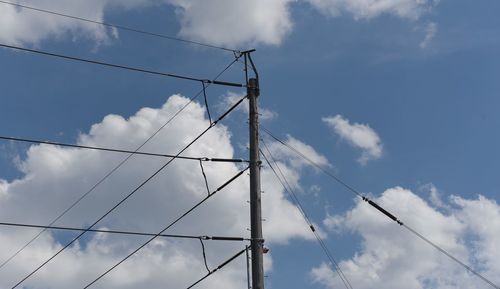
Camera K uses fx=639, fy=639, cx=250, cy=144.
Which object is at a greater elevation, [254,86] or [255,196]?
[254,86]

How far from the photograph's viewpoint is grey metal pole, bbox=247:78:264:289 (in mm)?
16500

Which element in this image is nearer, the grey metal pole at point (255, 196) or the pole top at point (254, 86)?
the grey metal pole at point (255, 196)

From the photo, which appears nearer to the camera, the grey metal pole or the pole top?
the grey metal pole

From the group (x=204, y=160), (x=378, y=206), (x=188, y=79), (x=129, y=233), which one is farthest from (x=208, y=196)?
(x=378, y=206)

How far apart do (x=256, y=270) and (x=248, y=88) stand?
5635 millimetres

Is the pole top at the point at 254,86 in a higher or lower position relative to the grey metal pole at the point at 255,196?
higher

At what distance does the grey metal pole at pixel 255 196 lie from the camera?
1650 cm

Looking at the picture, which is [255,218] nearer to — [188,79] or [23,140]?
[188,79]

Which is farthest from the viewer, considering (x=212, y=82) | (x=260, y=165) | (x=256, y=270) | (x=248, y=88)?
(x=212, y=82)

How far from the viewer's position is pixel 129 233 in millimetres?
18594

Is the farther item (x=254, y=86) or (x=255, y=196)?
(x=254, y=86)

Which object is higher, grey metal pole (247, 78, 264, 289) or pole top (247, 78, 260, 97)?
pole top (247, 78, 260, 97)

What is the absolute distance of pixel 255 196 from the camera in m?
17.4

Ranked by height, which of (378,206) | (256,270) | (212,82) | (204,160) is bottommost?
(256,270)
